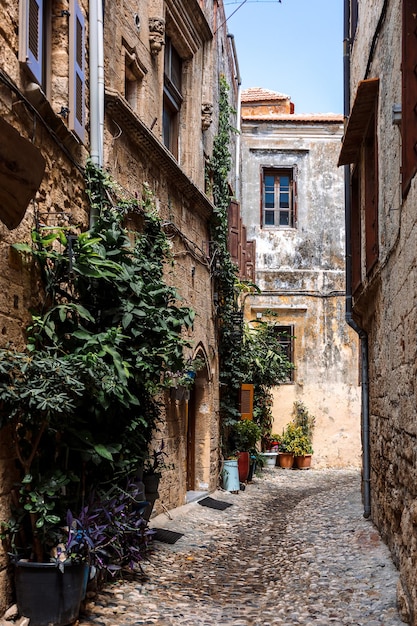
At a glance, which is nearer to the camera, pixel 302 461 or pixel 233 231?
pixel 233 231

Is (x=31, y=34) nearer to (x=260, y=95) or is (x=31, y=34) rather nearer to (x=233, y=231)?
(x=233, y=231)

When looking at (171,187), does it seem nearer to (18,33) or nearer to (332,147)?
(18,33)

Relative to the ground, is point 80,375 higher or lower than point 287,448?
higher

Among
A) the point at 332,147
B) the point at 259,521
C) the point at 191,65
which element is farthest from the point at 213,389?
the point at 332,147

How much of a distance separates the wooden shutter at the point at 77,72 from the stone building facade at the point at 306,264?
11333 millimetres

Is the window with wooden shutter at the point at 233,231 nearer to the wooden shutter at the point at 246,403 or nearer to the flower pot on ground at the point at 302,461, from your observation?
the wooden shutter at the point at 246,403

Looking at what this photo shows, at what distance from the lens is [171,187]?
29.3 ft

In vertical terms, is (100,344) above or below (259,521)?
above

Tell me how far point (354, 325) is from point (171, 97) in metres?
4.06

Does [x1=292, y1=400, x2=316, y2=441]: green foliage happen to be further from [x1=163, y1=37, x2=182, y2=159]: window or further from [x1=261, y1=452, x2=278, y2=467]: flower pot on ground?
[x1=163, y1=37, x2=182, y2=159]: window

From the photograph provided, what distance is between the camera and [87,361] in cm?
462

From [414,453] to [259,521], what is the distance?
16.2 ft

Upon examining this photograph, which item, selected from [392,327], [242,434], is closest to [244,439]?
[242,434]

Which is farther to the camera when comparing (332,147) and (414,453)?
(332,147)
